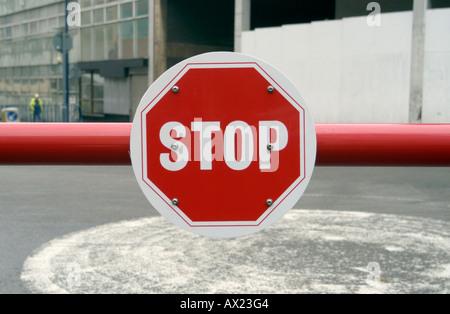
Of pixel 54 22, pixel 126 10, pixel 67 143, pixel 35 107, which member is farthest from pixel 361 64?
pixel 54 22

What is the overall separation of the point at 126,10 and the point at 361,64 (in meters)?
14.5

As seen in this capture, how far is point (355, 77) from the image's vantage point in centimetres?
2166

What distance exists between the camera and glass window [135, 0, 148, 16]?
30125 millimetres

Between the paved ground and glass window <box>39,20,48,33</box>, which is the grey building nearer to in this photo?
glass window <box>39,20,48,33</box>

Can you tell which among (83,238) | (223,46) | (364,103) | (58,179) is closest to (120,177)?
(58,179)

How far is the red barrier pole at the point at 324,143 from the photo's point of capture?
59.1 inches

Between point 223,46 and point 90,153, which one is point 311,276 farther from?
point 223,46

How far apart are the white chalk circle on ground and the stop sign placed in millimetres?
2855

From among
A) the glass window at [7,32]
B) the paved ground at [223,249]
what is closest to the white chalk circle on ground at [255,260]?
the paved ground at [223,249]

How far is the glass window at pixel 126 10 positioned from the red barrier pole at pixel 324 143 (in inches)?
1206

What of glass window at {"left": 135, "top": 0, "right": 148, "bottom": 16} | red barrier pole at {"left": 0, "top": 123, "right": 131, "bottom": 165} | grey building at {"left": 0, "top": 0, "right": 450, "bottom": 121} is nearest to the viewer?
red barrier pole at {"left": 0, "top": 123, "right": 131, "bottom": 165}

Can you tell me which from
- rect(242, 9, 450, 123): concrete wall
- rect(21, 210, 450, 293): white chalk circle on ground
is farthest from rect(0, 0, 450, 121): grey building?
rect(21, 210, 450, 293): white chalk circle on ground

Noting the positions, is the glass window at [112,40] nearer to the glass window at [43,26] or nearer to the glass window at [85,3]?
the glass window at [85,3]

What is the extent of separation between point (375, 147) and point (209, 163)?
1.45 feet
